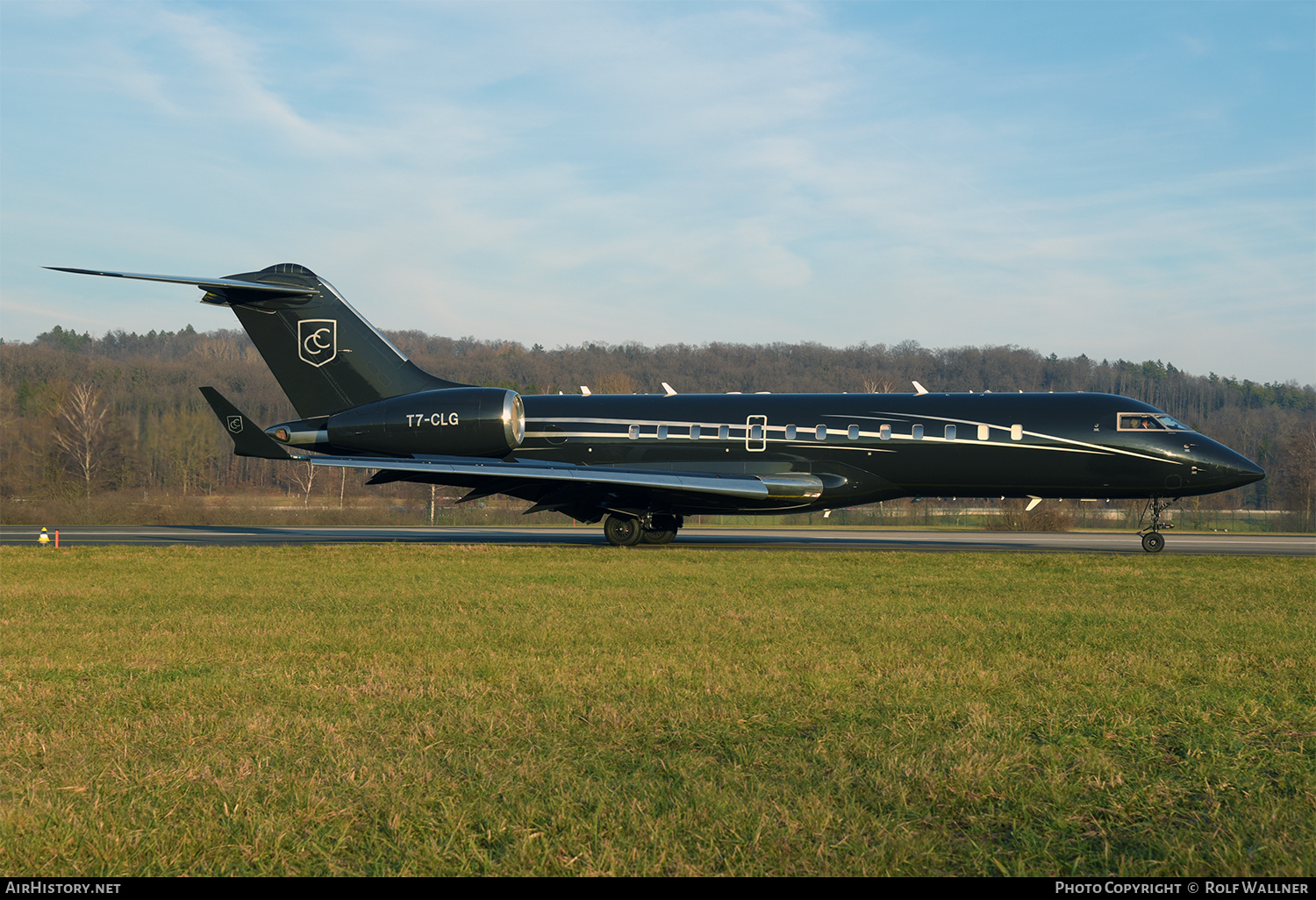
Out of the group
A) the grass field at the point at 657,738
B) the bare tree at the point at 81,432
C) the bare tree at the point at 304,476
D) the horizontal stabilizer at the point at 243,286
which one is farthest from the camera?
the bare tree at the point at 304,476

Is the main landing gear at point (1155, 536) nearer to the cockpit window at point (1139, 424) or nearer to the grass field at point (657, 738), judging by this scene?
the cockpit window at point (1139, 424)

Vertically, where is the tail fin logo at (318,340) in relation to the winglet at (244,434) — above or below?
above

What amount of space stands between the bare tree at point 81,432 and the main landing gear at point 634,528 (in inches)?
1892

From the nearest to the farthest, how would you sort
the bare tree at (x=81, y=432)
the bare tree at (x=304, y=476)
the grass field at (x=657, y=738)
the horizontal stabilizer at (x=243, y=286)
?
the grass field at (x=657, y=738) < the horizontal stabilizer at (x=243, y=286) < the bare tree at (x=81, y=432) < the bare tree at (x=304, y=476)

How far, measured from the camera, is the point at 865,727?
538 cm

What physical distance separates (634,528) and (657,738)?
57.4 feet

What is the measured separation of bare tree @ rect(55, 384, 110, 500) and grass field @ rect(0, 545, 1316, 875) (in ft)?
183

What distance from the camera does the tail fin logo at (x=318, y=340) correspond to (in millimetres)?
22453

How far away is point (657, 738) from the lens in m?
5.18

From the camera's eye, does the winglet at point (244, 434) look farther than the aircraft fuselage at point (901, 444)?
No

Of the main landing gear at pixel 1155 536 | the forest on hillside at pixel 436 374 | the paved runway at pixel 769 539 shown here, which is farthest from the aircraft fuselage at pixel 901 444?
the forest on hillside at pixel 436 374

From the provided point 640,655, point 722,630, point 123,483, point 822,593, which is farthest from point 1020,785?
point 123,483

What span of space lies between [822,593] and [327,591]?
650 cm

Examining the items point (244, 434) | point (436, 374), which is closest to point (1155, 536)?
point (244, 434)
